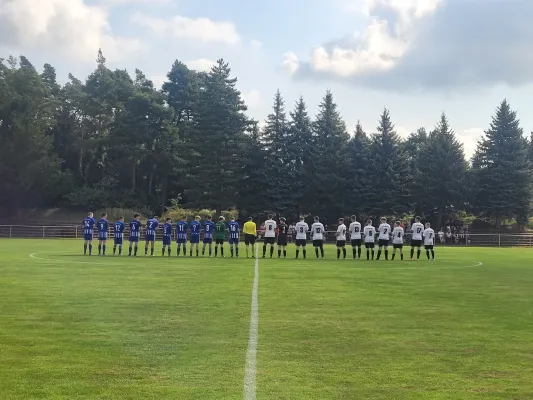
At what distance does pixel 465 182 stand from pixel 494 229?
18.4 feet

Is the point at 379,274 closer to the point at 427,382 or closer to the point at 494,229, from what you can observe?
the point at 427,382

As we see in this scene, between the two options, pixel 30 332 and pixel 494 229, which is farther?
pixel 494 229

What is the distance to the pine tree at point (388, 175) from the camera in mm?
60969

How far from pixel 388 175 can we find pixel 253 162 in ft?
44.2

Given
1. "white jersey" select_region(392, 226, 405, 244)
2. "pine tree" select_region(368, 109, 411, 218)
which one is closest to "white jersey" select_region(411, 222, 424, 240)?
"white jersey" select_region(392, 226, 405, 244)

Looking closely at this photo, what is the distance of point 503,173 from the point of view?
61500 mm

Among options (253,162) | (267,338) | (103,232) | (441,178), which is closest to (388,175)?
(441,178)

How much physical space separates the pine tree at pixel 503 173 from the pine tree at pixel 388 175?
24.5 ft

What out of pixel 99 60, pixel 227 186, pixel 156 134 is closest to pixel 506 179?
pixel 227 186

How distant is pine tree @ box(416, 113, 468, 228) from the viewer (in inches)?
2450

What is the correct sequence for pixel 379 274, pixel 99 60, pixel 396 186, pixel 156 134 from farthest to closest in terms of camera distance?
1. pixel 99 60
2. pixel 156 134
3. pixel 396 186
4. pixel 379 274

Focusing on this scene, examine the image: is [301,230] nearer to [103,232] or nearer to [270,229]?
[270,229]

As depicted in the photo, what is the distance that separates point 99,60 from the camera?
89.6m

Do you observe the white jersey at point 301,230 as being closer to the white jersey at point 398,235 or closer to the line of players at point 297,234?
the line of players at point 297,234
